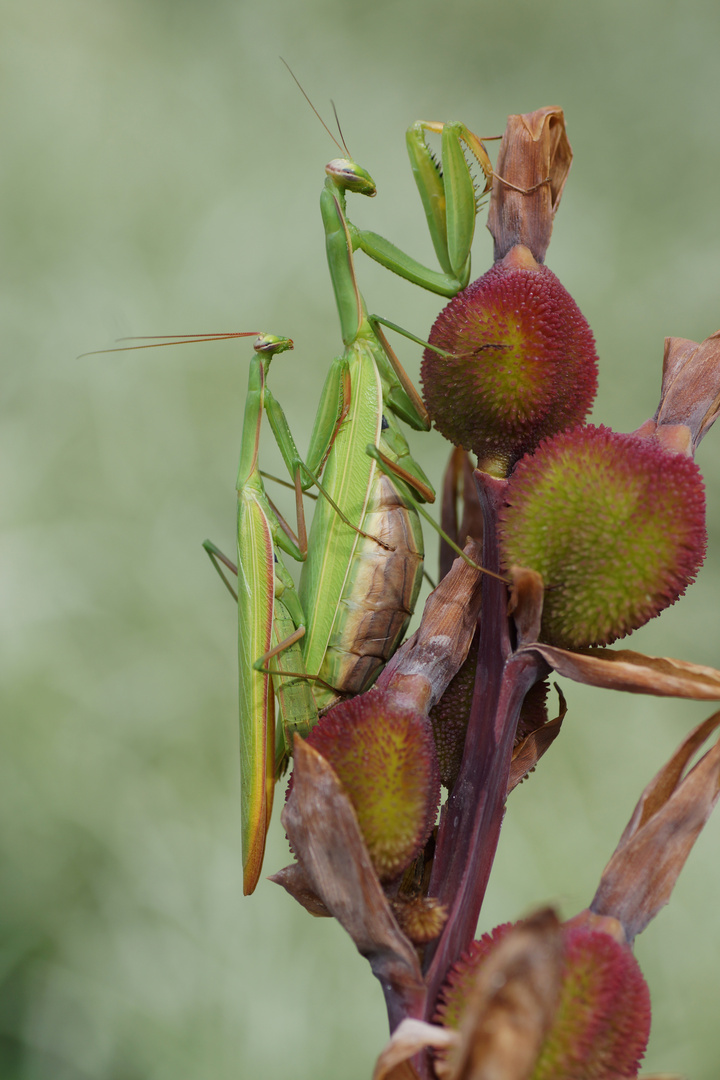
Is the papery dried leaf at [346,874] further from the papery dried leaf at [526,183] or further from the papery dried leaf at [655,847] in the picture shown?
the papery dried leaf at [526,183]

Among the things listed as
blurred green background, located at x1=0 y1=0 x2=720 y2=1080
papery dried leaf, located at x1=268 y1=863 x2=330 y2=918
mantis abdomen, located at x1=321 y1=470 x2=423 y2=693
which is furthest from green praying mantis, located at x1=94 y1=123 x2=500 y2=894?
blurred green background, located at x1=0 y1=0 x2=720 y2=1080

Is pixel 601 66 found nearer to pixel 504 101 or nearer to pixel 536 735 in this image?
pixel 504 101

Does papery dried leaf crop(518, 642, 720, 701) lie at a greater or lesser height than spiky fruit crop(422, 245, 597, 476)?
lesser

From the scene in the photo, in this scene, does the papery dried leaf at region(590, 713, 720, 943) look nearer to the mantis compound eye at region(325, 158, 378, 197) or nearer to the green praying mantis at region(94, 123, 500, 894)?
the green praying mantis at region(94, 123, 500, 894)

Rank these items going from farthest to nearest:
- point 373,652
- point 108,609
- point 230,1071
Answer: point 108,609, point 230,1071, point 373,652

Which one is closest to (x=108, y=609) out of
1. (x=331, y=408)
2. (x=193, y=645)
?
(x=193, y=645)

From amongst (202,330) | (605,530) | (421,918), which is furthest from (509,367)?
(202,330)
